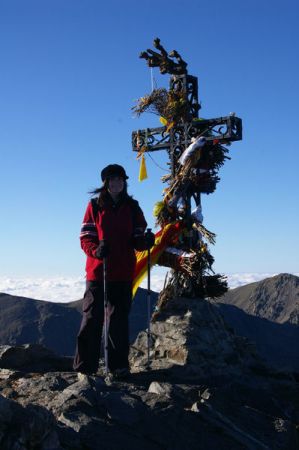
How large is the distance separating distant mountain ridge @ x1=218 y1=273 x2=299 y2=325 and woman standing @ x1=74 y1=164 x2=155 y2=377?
464ft

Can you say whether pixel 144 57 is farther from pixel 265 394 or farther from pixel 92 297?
pixel 265 394

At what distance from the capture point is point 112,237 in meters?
8.79

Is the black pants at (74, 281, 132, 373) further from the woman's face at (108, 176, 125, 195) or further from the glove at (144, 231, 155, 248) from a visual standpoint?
the woman's face at (108, 176, 125, 195)

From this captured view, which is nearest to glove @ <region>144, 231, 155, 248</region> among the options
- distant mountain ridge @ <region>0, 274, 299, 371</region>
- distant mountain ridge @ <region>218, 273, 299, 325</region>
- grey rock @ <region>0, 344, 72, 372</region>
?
grey rock @ <region>0, 344, 72, 372</region>

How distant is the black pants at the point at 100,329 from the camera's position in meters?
8.70

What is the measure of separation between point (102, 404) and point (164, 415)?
2.16ft

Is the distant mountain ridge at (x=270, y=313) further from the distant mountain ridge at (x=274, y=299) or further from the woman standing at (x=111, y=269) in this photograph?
the woman standing at (x=111, y=269)

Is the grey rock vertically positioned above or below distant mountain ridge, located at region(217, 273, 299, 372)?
below

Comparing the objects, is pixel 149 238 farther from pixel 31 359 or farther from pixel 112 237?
pixel 31 359

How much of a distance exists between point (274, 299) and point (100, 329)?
148716 millimetres

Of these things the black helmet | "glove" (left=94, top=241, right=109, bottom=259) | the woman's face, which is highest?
the black helmet

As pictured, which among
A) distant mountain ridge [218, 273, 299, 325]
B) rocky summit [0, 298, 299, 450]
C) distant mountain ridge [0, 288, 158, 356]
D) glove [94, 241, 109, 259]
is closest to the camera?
rocky summit [0, 298, 299, 450]

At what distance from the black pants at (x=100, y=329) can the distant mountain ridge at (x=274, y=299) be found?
14130 cm

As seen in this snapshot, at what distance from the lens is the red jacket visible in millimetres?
8766
